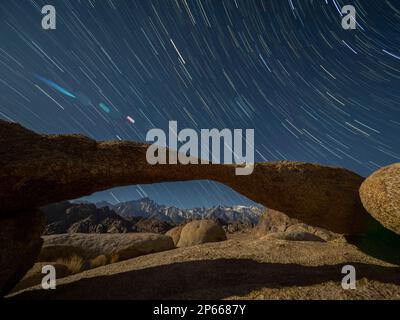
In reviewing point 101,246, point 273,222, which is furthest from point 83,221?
point 101,246

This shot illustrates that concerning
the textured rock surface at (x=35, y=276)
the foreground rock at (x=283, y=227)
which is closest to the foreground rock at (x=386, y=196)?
the foreground rock at (x=283, y=227)

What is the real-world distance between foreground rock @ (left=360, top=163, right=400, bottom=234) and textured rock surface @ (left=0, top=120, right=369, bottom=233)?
1.98 meters

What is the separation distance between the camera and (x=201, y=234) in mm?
21641

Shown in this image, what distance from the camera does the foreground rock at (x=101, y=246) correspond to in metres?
14.9

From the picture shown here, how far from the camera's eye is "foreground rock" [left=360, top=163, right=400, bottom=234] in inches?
320

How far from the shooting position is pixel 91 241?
16.2m

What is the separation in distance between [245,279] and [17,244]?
7528mm

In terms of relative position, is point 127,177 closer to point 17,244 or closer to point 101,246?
point 17,244

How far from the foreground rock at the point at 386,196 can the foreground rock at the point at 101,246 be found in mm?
12333

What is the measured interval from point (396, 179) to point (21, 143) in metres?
13.0

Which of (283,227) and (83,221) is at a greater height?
(83,221)

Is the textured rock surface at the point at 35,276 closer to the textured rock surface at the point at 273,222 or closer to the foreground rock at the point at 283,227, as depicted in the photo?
the foreground rock at the point at 283,227
